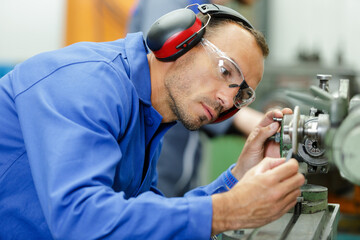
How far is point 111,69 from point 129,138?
0.56 feet

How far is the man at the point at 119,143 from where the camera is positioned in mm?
893

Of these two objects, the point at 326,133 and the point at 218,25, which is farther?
the point at 218,25

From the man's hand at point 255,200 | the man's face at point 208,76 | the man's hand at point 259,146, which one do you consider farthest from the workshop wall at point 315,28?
the man's hand at point 255,200

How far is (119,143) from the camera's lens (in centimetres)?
112

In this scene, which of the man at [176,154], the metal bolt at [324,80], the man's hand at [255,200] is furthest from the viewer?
the man at [176,154]

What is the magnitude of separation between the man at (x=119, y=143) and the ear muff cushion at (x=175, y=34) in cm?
4

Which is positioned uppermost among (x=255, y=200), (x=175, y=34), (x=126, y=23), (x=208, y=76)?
(x=175, y=34)

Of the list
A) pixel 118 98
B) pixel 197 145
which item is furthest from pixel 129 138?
pixel 197 145

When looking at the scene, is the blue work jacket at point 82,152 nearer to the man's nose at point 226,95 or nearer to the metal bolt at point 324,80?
→ the man's nose at point 226,95

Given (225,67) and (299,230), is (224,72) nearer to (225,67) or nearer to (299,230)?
(225,67)

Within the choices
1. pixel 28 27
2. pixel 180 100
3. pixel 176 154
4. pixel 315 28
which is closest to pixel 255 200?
pixel 180 100

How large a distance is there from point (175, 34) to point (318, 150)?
443 millimetres

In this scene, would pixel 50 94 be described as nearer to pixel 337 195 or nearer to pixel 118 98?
pixel 118 98

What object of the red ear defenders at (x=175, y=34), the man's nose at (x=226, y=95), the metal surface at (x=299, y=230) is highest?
the red ear defenders at (x=175, y=34)
